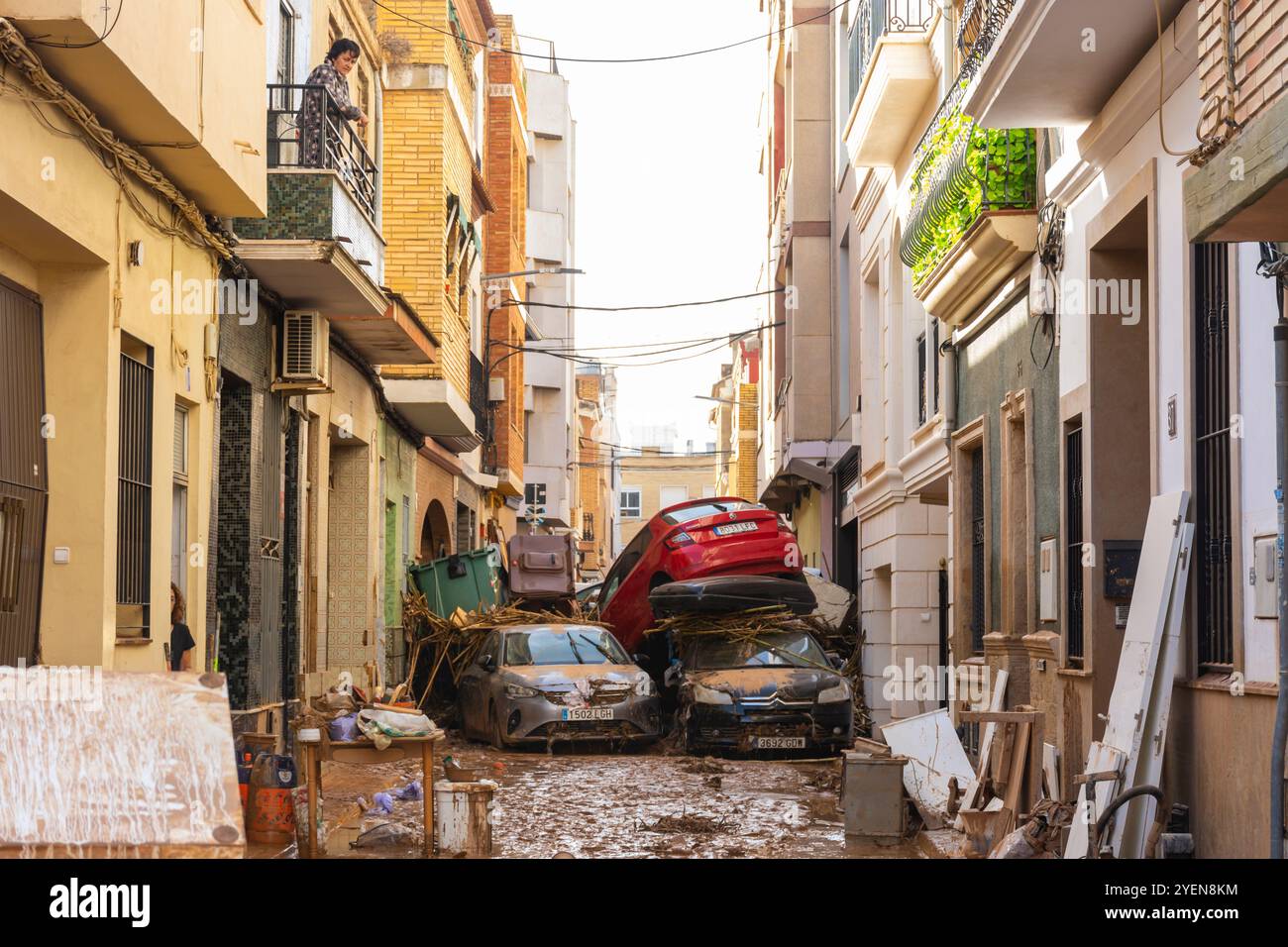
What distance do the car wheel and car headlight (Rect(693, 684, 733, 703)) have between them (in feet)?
6.75

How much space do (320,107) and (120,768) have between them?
1074 centimetres

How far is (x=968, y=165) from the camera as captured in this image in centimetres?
1168

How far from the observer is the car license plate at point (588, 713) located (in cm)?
1588

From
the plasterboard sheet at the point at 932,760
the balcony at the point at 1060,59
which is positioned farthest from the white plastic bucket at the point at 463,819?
the balcony at the point at 1060,59

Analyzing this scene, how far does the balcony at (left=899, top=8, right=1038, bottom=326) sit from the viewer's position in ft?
37.2

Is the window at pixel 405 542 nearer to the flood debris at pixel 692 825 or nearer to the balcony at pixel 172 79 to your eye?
the balcony at pixel 172 79

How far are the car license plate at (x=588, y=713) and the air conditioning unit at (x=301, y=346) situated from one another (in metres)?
4.16

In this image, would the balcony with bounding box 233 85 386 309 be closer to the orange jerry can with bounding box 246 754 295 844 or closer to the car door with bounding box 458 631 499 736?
the car door with bounding box 458 631 499 736

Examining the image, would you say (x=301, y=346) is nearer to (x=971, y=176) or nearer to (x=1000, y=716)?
(x=971, y=176)

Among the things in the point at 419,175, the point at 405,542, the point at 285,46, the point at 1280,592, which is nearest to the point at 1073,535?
the point at 1280,592

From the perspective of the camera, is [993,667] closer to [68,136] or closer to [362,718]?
[362,718]

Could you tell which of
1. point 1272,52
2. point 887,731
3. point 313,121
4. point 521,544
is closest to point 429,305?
point 521,544

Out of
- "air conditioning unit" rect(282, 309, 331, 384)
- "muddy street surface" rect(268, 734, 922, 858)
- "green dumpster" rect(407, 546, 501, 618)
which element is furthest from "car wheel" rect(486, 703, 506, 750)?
"green dumpster" rect(407, 546, 501, 618)

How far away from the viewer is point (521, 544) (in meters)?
24.6
